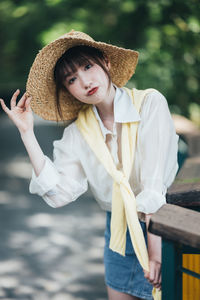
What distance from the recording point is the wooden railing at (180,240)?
134 cm

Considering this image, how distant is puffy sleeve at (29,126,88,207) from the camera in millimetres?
1935

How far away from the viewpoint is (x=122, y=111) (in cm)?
190

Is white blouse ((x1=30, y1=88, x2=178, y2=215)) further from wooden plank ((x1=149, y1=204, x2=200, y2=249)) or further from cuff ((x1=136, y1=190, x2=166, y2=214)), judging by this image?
wooden plank ((x1=149, y1=204, x2=200, y2=249))

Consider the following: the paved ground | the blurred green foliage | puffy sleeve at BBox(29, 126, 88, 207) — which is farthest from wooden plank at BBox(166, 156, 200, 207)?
the blurred green foliage

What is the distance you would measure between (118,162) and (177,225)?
0.64m

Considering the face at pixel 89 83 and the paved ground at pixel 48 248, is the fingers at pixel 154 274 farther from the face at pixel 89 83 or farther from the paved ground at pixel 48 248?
the paved ground at pixel 48 248

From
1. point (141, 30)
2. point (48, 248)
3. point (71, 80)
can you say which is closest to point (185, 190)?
point (71, 80)

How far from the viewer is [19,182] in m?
6.35

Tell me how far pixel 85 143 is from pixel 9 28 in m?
3.96

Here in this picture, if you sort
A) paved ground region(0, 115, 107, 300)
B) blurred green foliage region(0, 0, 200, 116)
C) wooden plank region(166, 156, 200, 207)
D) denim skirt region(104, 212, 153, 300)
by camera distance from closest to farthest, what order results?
wooden plank region(166, 156, 200, 207)
denim skirt region(104, 212, 153, 300)
paved ground region(0, 115, 107, 300)
blurred green foliage region(0, 0, 200, 116)

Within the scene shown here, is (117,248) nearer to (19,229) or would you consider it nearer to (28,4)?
(19,229)

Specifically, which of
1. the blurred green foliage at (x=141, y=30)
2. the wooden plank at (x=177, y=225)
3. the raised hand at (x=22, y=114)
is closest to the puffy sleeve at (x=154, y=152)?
the wooden plank at (x=177, y=225)

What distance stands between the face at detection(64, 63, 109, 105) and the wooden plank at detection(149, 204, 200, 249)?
2.08 ft

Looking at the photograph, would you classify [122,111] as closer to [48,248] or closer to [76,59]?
[76,59]
